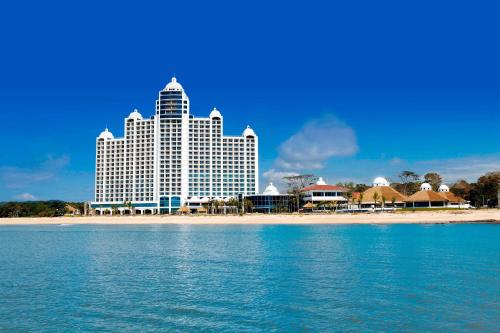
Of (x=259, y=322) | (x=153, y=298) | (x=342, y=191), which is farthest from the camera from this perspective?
(x=342, y=191)

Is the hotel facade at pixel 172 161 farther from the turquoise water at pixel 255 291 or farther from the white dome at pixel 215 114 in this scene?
the turquoise water at pixel 255 291

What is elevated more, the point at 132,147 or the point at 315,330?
the point at 132,147

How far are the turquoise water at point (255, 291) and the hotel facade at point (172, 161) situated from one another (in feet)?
430

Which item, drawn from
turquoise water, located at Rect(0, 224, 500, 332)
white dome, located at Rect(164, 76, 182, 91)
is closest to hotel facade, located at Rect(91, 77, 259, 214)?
white dome, located at Rect(164, 76, 182, 91)

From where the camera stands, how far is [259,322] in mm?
16688

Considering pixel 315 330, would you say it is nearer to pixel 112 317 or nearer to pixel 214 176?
pixel 112 317

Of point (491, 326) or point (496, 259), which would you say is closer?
point (491, 326)

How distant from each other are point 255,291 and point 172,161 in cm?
15016

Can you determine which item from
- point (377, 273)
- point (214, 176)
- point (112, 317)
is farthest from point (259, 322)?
point (214, 176)

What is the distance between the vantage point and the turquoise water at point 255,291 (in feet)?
54.7

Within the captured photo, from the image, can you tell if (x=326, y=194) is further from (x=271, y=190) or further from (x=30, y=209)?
(x=30, y=209)

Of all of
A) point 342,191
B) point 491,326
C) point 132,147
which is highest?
point 132,147

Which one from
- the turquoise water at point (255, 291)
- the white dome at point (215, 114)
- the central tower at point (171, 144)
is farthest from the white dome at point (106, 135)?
the turquoise water at point (255, 291)

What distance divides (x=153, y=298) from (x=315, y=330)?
8.19 metres
